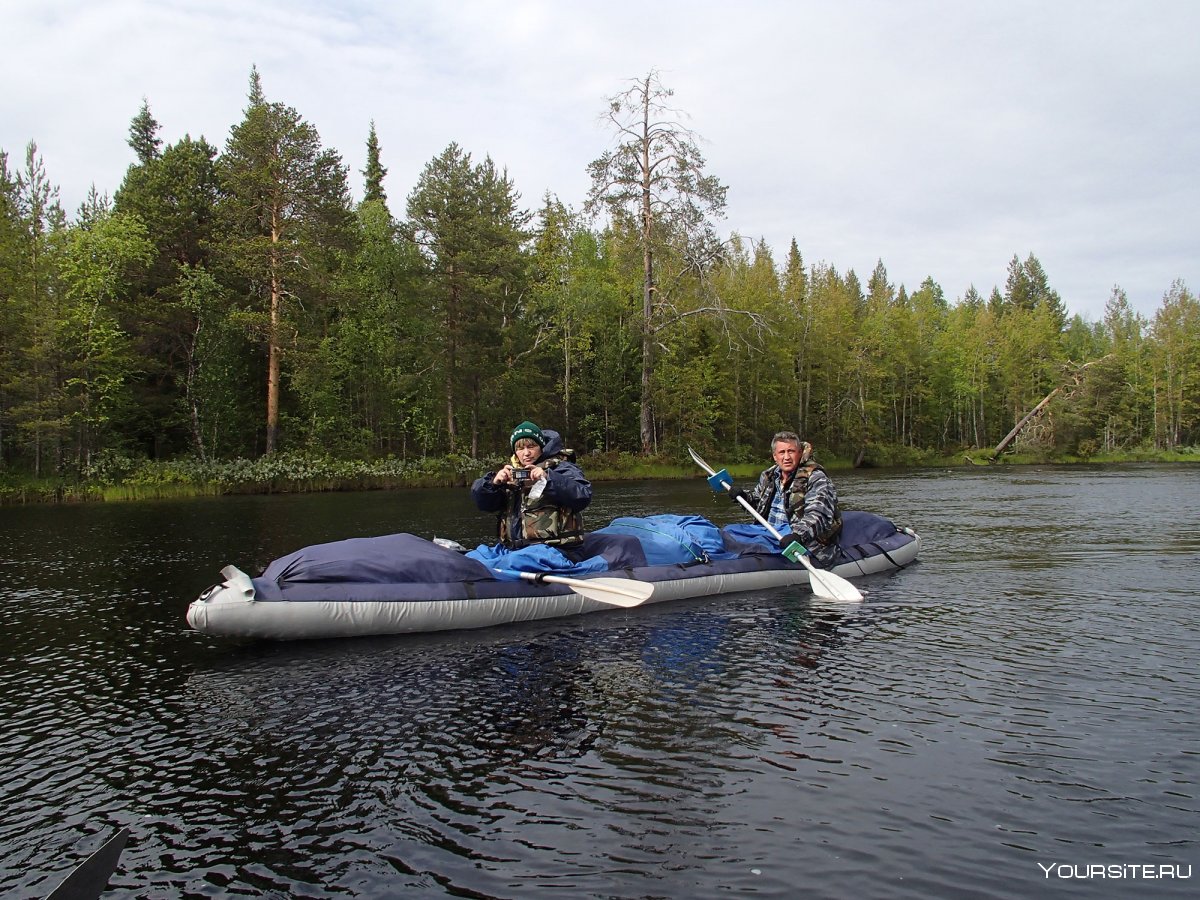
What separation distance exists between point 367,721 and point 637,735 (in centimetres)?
183

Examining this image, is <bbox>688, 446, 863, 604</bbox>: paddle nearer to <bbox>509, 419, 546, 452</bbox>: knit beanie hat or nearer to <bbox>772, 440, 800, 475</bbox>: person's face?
<bbox>772, 440, 800, 475</bbox>: person's face

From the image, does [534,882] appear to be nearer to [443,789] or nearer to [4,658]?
[443,789]

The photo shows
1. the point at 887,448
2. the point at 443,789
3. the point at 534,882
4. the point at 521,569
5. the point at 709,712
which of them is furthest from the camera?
the point at 887,448

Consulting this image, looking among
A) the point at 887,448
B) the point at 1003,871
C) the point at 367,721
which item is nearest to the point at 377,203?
the point at 887,448

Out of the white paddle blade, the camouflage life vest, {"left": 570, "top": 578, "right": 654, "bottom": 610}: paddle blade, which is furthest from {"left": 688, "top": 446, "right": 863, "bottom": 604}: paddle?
the camouflage life vest

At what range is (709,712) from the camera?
17.4 feet

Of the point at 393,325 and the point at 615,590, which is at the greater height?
the point at 393,325

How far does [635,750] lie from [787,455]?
603 centimetres

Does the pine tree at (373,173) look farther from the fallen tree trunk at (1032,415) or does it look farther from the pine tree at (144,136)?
the fallen tree trunk at (1032,415)

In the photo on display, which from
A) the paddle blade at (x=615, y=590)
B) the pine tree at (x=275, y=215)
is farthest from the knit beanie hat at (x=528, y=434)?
the pine tree at (x=275, y=215)

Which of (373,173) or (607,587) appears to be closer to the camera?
(607,587)

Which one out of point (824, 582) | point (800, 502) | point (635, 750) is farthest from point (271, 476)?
point (635, 750)

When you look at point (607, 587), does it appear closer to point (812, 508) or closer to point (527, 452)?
point (527, 452)

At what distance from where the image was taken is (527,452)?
8.46m
